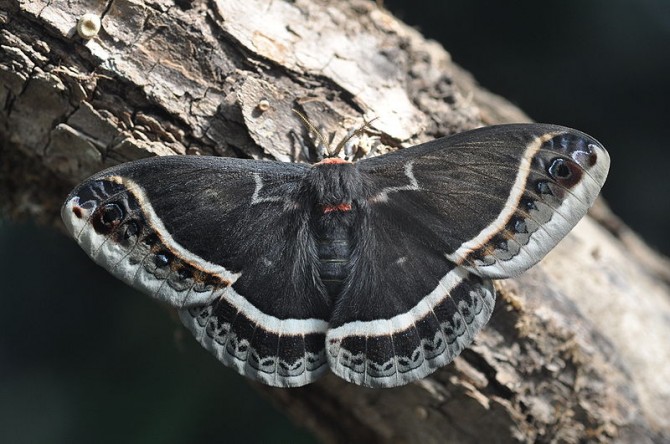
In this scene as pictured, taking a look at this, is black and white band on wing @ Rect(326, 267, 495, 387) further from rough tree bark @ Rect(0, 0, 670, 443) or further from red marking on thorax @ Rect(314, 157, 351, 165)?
red marking on thorax @ Rect(314, 157, 351, 165)

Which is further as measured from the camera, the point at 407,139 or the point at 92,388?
the point at 92,388

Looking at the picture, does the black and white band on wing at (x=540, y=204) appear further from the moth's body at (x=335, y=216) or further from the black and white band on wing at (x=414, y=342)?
the moth's body at (x=335, y=216)

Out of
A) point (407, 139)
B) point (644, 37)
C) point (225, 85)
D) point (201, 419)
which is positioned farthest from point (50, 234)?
point (644, 37)

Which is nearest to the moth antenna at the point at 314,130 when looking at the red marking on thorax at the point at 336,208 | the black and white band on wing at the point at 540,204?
the red marking on thorax at the point at 336,208

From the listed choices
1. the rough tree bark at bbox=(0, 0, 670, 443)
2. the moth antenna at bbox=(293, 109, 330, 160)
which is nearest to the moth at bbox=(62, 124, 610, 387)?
the moth antenna at bbox=(293, 109, 330, 160)

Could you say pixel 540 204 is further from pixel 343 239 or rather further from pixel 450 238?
pixel 343 239

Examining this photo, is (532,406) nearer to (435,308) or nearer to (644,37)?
(435,308)

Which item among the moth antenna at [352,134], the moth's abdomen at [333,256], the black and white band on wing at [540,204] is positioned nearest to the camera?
the black and white band on wing at [540,204]

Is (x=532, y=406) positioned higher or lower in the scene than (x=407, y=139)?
lower

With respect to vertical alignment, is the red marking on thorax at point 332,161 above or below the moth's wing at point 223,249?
above
